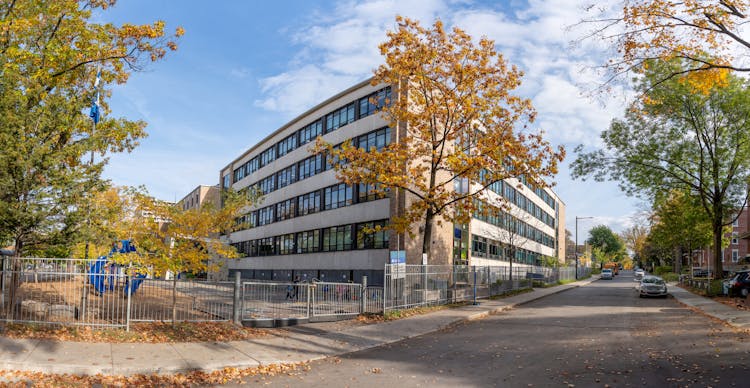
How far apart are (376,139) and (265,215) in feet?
74.0

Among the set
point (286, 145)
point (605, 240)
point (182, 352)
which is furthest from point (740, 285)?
point (605, 240)

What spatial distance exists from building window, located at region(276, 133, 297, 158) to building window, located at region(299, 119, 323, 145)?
157 cm

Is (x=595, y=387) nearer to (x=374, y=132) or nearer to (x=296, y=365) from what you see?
(x=296, y=365)

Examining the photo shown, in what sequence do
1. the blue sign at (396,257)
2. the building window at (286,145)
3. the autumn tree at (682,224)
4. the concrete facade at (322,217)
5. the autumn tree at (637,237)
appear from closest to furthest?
the blue sign at (396,257) → the concrete facade at (322,217) → the autumn tree at (682,224) → the building window at (286,145) → the autumn tree at (637,237)

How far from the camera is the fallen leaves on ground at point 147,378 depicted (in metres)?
8.72

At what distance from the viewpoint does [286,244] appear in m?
47.1

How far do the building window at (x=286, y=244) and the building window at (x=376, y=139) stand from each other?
45.8ft

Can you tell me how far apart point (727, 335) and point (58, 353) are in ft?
54.2

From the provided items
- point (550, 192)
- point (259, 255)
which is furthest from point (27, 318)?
point (550, 192)

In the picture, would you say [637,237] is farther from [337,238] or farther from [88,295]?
[88,295]

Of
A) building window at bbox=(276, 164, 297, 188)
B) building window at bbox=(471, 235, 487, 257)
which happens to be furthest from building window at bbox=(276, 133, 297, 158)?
building window at bbox=(471, 235, 487, 257)

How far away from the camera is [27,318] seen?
12742 millimetres

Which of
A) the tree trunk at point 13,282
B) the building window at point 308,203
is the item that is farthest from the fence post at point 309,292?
the building window at point 308,203

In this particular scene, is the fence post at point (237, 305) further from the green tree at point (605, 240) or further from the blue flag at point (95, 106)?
the green tree at point (605, 240)
